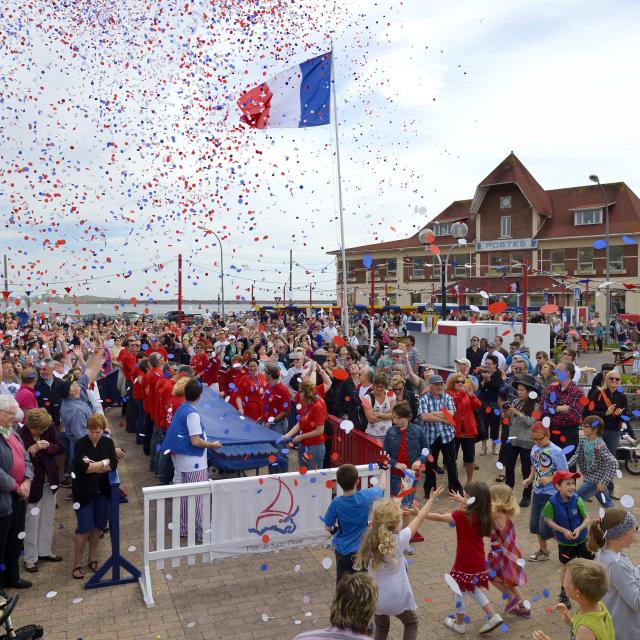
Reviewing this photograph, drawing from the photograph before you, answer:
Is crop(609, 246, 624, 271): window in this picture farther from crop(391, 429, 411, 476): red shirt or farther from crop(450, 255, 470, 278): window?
crop(391, 429, 411, 476): red shirt

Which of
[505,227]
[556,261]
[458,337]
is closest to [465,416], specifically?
[458,337]

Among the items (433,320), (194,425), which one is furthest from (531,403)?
(433,320)

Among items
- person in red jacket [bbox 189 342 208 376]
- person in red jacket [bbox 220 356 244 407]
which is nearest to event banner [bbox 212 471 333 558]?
person in red jacket [bbox 220 356 244 407]

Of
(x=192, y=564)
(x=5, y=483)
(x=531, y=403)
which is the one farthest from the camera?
(x=531, y=403)

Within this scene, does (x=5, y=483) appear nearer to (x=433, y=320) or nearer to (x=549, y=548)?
(x=549, y=548)

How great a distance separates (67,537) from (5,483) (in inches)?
71.8

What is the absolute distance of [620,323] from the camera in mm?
33375

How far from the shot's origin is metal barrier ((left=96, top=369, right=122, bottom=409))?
14.0 meters

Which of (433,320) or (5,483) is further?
(433,320)

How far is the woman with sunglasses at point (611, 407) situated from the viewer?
27.7 feet

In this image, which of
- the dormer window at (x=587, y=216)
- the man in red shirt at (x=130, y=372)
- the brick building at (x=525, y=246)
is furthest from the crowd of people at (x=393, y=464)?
the dormer window at (x=587, y=216)

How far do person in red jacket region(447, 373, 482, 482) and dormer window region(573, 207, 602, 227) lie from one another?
131 feet

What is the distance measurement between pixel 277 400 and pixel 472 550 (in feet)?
15.4

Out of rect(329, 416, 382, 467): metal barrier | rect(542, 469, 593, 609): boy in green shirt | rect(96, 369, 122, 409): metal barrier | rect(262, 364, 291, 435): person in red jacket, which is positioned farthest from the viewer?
rect(96, 369, 122, 409): metal barrier
